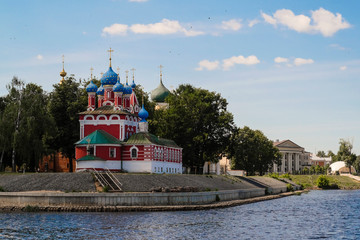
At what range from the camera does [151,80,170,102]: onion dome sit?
122 metres

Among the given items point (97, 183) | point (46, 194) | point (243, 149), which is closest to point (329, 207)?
point (97, 183)

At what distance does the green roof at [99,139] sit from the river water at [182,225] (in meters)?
21.0

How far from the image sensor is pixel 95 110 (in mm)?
80812

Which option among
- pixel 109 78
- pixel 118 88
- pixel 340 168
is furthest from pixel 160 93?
pixel 340 168

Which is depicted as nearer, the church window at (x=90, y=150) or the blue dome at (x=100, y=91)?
the church window at (x=90, y=150)

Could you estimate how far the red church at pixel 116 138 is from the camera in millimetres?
74938

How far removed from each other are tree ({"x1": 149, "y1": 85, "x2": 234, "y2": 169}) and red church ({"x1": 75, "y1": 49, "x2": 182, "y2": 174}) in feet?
27.8

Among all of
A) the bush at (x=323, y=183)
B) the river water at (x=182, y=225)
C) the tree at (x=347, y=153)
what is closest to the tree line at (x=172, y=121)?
the river water at (x=182, y=225)

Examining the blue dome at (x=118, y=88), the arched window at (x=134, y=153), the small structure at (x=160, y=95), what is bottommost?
the arched window at (x=134, y=153)

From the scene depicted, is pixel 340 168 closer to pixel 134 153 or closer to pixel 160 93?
pixel 160 93

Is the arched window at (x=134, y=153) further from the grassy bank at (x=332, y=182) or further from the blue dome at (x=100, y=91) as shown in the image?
the grassy bank at (x=332, y=182)

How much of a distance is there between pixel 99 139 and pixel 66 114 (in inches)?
604

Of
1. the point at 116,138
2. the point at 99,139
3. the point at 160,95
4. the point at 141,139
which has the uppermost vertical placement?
the point at 160,95

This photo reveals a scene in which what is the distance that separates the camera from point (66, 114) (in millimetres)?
88938
